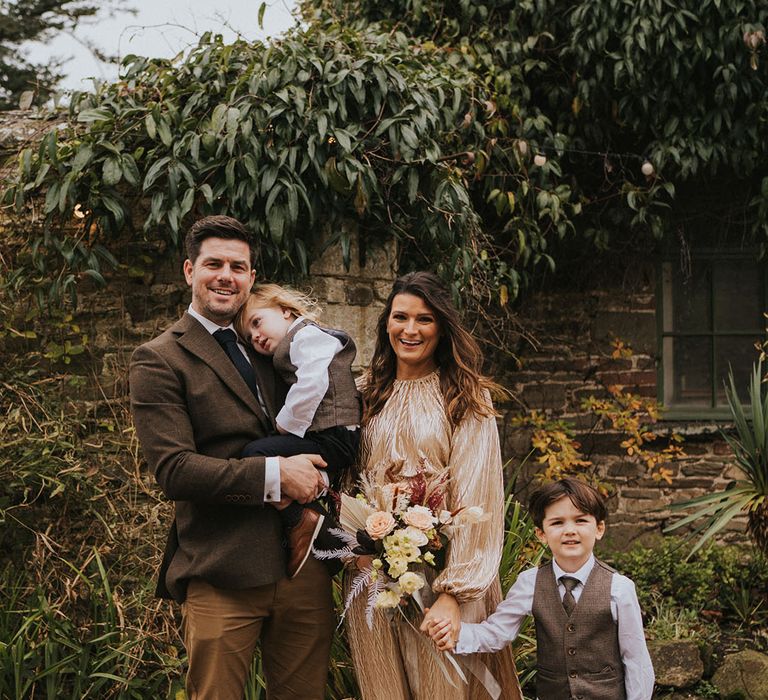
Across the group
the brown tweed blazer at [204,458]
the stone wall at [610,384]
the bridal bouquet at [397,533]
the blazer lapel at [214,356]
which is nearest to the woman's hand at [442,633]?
the bridal bouquet at [397,533]

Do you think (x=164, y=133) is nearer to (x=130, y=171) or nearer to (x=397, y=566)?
(x=130, y=171)

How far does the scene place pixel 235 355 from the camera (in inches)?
109

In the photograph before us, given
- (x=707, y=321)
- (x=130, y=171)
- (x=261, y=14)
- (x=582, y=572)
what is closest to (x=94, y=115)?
(x=130, y=171)

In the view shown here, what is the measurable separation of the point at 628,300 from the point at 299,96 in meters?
3.40

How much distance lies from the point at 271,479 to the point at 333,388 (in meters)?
0.42

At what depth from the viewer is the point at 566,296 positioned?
21.1 feet

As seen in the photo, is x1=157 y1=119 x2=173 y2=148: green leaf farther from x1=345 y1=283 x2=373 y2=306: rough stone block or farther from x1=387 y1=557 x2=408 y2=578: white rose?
x1=387 y1=557 x2=408 y2=578: white rose

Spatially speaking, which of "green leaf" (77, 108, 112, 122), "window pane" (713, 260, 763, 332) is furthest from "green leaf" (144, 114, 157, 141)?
"window pane" (713, 260, 763, 332)

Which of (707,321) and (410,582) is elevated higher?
(707,321)

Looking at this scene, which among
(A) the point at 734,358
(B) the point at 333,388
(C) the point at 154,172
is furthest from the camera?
(A) the point at 734,358

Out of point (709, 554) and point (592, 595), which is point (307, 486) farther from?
point (709, 554)

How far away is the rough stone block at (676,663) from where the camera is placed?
425 cm

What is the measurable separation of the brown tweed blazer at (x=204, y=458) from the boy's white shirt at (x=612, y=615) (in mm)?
692

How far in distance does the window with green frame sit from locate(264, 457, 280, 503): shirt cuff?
15.2 feet
